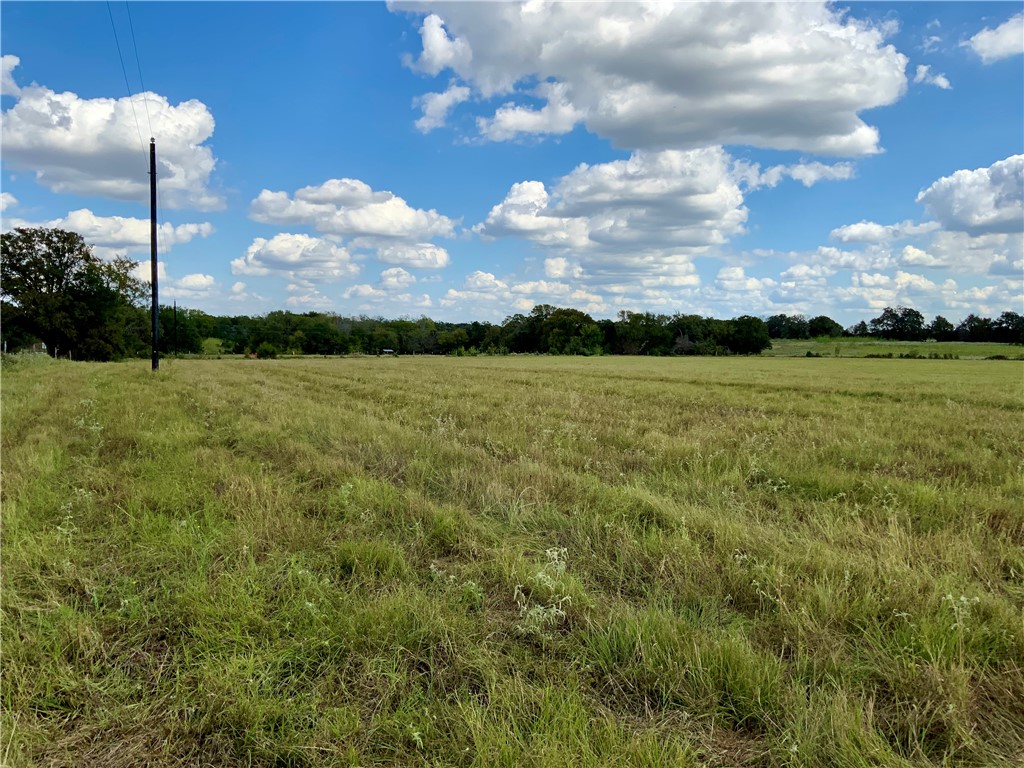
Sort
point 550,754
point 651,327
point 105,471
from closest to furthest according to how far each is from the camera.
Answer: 1. point 550,754
2. point 105,471
3. point 651,327

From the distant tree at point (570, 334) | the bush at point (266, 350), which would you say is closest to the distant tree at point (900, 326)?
the distant tree at point (570, 334)

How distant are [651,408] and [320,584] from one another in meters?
9.99

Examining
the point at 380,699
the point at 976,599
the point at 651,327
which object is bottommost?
the point at 380,699

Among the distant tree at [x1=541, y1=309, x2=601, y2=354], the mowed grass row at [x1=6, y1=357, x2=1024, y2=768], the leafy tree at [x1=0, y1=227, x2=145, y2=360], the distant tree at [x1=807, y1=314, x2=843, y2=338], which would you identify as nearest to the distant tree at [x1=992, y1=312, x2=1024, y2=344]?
the distant tree at [x1=807, y1=314, x2=843, y2=338]

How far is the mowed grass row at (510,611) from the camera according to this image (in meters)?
2.26

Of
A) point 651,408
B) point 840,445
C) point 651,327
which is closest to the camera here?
point 840,445

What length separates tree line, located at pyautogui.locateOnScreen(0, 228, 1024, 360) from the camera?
63906 millimetres

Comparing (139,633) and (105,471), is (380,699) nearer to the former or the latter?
(139,633)

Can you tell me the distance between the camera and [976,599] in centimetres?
284

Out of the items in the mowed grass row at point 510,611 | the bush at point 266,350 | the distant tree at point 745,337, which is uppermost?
the distant tree at point 745,337

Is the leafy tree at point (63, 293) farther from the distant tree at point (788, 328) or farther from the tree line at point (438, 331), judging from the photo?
the distant tree at point (788, 328)

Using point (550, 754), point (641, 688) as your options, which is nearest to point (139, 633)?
point (550, 754)

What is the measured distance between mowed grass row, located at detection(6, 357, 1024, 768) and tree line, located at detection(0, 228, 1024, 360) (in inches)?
2848

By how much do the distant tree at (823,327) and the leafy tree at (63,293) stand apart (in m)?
144
